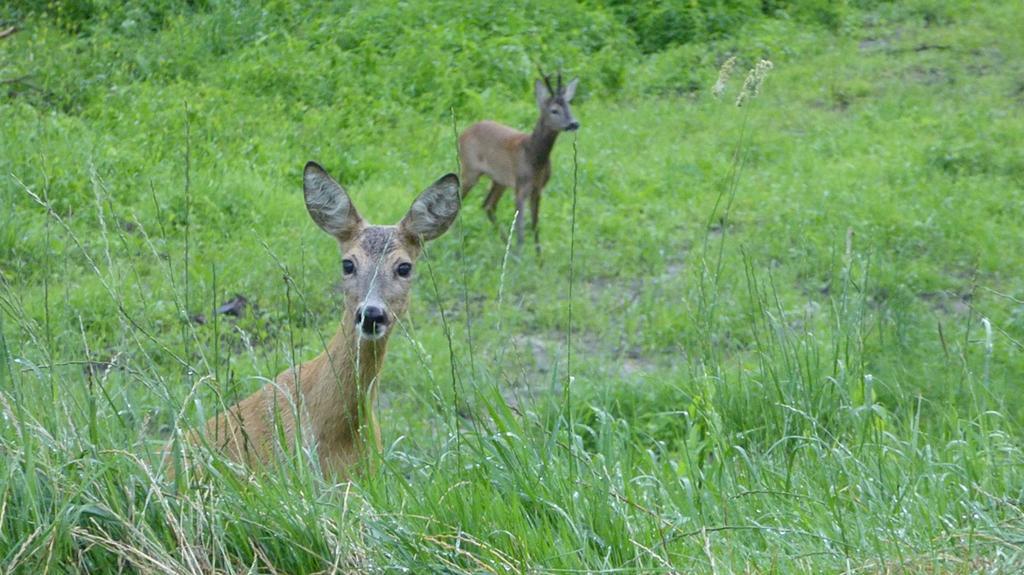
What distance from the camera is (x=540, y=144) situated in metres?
11.4

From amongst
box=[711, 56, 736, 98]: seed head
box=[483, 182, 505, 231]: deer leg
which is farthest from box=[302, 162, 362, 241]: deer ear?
box=[483, 182, 505, 231]: deer leg

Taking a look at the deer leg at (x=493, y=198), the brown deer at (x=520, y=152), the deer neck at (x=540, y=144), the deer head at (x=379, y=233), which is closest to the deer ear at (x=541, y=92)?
the brown deer at (x=520, y=152)

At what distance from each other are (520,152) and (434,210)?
17.5ft

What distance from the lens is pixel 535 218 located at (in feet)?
35.2

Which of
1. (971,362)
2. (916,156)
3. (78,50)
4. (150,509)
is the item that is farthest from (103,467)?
(78,50)

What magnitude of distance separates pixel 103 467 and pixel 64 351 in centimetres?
296

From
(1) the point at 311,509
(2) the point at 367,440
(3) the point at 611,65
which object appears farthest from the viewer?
(3) the point at 611,65

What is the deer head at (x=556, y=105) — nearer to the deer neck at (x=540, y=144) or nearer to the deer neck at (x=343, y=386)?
the deer neck at (x=540, y=144)

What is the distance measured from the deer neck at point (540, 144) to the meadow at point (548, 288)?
291 millimetres

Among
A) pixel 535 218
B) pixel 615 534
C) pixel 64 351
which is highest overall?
pixel 615 534

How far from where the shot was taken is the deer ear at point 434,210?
237 inches

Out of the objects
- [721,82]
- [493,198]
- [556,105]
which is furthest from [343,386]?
[493,198]

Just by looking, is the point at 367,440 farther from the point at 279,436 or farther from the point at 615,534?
the point at 615,534

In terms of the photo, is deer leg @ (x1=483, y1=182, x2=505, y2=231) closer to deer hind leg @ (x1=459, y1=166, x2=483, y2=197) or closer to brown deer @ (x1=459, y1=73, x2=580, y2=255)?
brown deer @ (x1=459, y1=73, x2=580, y2=255)
